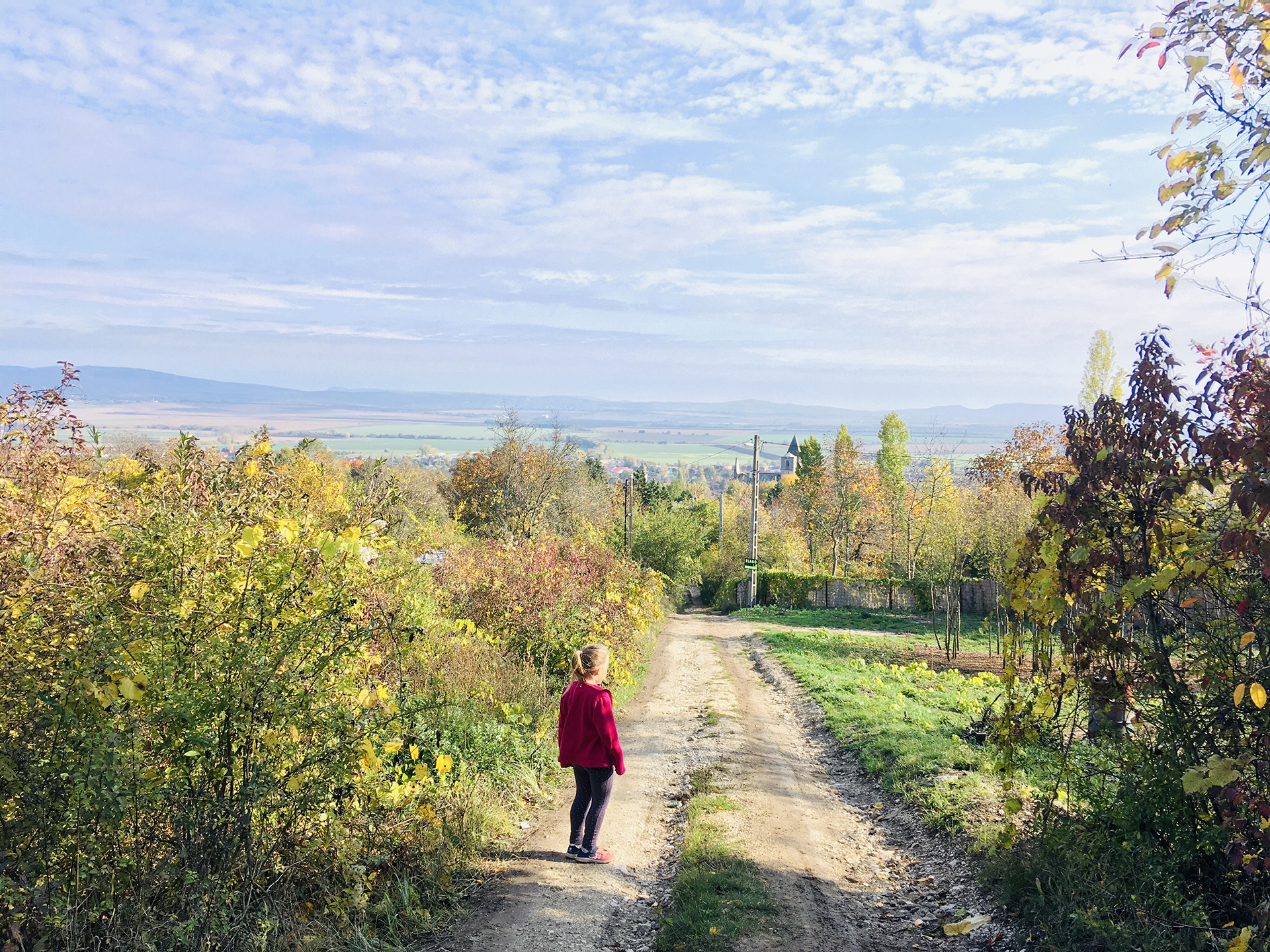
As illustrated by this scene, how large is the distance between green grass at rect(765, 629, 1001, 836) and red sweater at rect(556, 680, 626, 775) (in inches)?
119

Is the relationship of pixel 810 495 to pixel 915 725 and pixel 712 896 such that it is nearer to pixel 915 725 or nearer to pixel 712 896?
pixel 915 725

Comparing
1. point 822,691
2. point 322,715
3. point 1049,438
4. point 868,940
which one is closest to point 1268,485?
point 868,940

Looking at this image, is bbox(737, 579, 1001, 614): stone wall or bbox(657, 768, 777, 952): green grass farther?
bbox(737, 579, 1001, 614): stone wall

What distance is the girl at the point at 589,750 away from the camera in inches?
235

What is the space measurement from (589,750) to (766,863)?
1.61 m

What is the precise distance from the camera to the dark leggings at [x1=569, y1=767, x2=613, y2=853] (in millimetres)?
5980

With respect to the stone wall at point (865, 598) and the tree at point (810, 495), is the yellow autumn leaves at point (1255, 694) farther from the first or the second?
the tree at point (810, 495)

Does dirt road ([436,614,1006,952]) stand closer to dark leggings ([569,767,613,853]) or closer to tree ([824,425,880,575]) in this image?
dark leggings ([569,767,613,853])

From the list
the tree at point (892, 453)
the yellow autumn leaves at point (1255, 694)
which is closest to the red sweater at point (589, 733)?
the yellow autumn leaves at point (1255, 694)

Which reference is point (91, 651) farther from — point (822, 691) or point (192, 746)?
point (822, 691)

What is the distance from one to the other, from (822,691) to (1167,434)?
9.94 m

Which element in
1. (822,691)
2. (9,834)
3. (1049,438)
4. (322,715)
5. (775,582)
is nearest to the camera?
(9,834)

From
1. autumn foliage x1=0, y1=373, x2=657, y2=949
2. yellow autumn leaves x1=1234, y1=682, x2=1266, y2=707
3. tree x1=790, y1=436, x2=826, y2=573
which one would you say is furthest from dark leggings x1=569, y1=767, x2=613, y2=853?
tree x1=790, y1=436, x2=826, y2=573

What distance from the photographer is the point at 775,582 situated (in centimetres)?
3997
